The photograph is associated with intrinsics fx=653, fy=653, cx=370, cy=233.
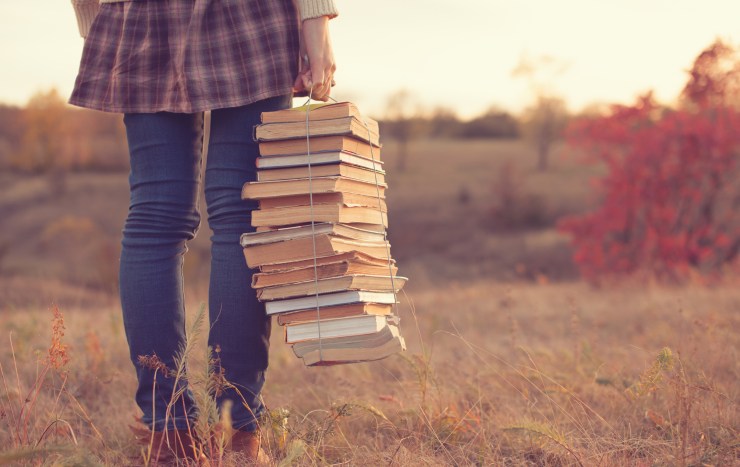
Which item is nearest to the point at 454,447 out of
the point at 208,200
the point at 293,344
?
the point at 293,344

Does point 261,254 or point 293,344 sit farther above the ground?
point 261,254

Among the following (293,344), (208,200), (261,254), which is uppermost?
(208,200)

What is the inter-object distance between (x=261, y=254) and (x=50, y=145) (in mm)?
41953

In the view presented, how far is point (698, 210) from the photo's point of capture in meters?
11.3

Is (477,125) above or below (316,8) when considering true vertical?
above

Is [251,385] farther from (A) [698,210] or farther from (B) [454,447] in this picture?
(A) [698,210]

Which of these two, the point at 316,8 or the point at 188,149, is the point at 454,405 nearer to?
the point at 188,149

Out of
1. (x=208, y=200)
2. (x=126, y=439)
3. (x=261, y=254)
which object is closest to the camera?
(x=261, y=254)

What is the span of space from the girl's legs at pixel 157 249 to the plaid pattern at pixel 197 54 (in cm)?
8

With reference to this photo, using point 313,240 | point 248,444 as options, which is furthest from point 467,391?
point 313,240

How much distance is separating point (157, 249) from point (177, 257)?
0.06 m

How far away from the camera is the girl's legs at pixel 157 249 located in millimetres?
1693

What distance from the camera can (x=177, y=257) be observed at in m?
1.75

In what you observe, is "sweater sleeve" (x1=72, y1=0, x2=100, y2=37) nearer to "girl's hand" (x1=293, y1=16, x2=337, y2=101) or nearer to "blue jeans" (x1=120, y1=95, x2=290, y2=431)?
"blue jeans" (x1=120, y1=95, x2=290, y2=431)
